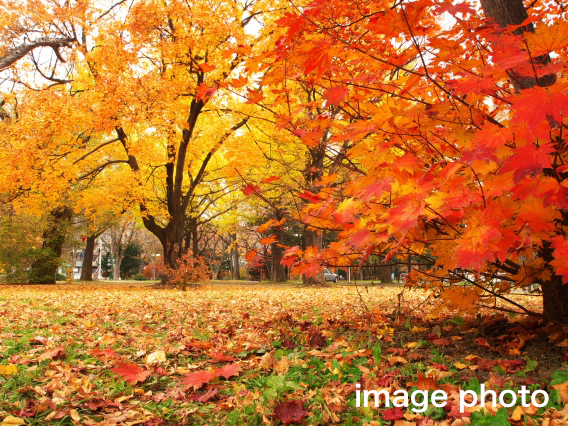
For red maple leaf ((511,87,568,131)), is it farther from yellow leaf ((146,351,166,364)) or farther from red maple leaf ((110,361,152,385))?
yellow leaf ((146,351,166,364))

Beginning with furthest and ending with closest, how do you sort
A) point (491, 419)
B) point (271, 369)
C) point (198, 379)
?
point (271, 369) < point (198, 379) < point (491, 419)

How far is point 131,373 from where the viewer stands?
2.59 m

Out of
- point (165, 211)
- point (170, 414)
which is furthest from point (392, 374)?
point (165, 211)

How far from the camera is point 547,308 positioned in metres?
3.20

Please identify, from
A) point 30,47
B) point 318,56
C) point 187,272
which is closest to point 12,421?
point 318,56

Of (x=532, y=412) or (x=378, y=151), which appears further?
(x=378, y=151)

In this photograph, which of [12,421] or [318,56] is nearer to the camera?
[12,421]

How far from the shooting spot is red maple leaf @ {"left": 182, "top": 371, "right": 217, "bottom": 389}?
2.41 metres

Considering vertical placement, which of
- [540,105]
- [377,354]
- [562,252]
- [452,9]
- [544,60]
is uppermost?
[544,60]

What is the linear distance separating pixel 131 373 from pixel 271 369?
88 cm

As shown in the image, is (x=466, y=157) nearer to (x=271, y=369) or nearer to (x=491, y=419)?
(x=491, y=419)

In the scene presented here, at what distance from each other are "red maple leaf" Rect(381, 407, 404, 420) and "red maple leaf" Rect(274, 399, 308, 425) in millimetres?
365

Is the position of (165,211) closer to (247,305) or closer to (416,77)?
(247,305)

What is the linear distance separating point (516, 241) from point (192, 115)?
1365 cm
